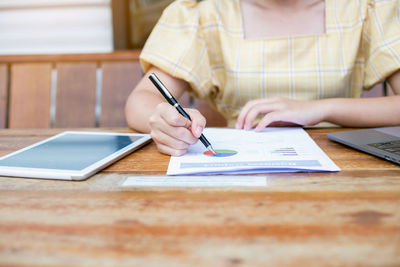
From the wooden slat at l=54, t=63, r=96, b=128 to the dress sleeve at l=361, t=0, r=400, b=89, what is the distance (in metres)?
1.08

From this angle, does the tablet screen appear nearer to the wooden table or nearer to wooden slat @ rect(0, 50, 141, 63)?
the wooden table

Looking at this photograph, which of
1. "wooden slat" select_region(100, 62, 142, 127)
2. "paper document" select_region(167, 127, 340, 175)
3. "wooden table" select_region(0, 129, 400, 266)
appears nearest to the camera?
"wooden table" select_region(0, 129, 400, 266)

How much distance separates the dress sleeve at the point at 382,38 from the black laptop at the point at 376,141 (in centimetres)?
A: 35

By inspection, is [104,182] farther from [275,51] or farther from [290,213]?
[275,51]

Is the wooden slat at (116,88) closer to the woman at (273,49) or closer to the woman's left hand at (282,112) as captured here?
the woman at (273,49)

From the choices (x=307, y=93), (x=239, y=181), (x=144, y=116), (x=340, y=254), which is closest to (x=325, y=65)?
(x=307, y=93)

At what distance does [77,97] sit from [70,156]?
1010mm

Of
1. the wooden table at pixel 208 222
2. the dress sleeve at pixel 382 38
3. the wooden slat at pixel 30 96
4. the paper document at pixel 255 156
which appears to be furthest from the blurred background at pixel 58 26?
the wooden table at pixel 208 222

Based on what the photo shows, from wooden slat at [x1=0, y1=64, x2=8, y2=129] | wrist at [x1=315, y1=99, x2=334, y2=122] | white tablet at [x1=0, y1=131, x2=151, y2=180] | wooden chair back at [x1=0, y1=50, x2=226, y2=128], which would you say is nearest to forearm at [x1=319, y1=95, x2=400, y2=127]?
wrist at [x1=315, y1=99, x2=334, y2=122]

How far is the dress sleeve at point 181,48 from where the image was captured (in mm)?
1049

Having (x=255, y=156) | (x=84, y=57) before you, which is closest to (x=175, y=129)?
(x=255, y=156)

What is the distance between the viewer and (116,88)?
5.05ft

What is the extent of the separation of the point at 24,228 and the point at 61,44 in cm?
183

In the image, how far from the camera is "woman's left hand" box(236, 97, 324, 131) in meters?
0.83
